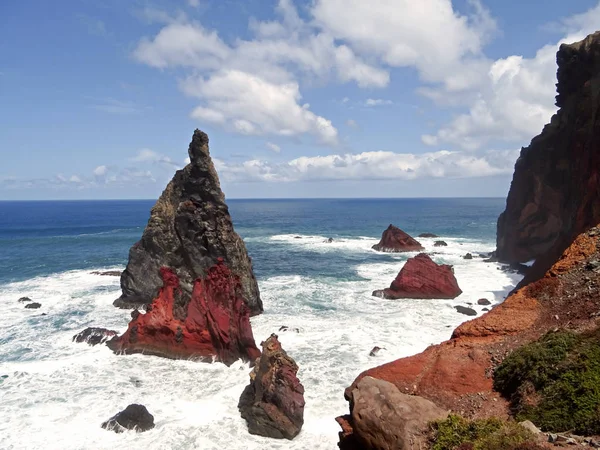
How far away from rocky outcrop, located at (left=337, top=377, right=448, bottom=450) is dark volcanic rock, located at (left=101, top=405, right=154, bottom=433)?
12250mm

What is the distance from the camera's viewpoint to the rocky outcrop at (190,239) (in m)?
35.6

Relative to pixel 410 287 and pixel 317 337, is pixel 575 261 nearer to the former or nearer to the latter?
pixel 317 337

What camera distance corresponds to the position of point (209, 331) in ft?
95.0

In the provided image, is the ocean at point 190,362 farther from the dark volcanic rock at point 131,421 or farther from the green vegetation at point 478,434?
the green vegetation at point 478,434

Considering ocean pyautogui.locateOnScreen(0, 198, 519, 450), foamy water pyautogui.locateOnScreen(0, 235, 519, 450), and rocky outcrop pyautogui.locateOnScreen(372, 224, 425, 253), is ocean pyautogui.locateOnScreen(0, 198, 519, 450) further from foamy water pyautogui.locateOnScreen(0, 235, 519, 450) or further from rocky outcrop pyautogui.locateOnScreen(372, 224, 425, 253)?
rocky outcrop pyautogui.locateOnScreen(372, 224, 425, 253)

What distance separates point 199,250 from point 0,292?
27123 mm

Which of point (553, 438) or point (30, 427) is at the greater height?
point (553, 438)

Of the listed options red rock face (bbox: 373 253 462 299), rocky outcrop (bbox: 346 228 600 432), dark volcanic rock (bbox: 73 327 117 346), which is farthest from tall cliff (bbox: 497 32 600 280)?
dark volcanic rock (bbox: 73 327 117 346)

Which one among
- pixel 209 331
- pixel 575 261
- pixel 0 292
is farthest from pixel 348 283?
pixel 0 292

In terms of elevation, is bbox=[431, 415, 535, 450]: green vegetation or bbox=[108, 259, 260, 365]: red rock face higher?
bbox=[431, 415, 535, 450]: green vegetation

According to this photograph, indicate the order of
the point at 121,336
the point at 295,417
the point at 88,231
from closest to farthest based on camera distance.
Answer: the point at 295,417
the point at 121,336
the point at 88,231

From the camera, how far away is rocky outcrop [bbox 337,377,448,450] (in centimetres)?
1054

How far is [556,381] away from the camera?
11492 millimetres

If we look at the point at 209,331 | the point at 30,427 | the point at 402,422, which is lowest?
the point at 30,427
